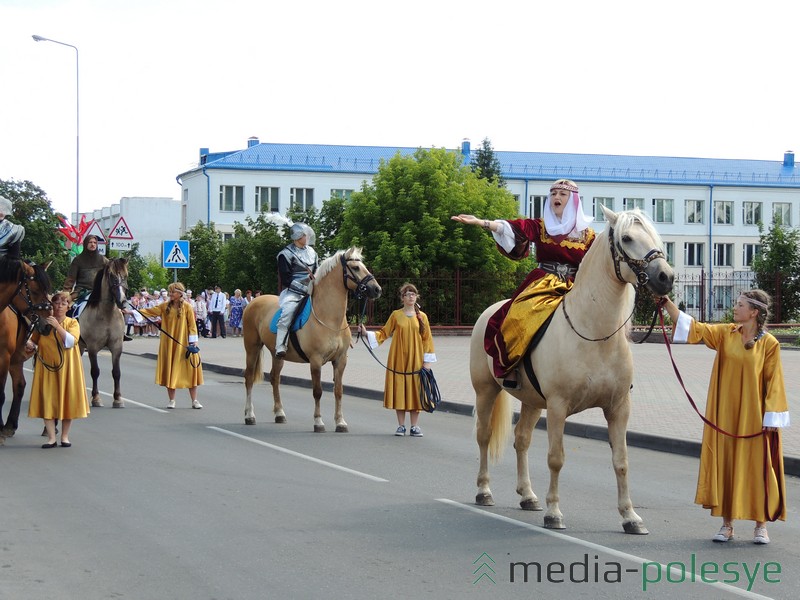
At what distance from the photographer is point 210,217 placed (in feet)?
245

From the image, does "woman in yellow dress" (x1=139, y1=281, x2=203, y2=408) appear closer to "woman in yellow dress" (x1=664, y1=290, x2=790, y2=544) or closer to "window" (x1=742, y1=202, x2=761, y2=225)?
"woman in yellow dress" (x1=664, y1=290, x2=790, y2=544)

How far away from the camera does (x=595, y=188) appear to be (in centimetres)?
7919

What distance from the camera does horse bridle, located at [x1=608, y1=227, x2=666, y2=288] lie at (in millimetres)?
7062

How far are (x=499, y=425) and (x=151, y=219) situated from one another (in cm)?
10789

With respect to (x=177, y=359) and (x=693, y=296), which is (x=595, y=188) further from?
(x=177, y=359)

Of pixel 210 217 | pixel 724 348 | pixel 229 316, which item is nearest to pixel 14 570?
pixel 724 348

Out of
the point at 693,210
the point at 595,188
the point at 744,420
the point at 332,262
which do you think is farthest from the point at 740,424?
the point at 693,210

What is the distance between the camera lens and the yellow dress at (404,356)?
13.6 meters

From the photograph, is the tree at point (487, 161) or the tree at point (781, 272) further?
the tree at point (487, 161)

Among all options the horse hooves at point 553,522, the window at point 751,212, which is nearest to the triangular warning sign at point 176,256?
the horse hooves at point 553,522

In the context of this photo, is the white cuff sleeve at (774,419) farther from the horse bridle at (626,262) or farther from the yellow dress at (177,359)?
the yellow dress at (177,359)

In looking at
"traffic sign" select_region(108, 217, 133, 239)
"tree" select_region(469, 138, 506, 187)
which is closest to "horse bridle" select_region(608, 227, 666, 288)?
"traffic sign" select_region(108, 217, 133, 239)

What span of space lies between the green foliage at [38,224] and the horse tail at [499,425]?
4732cm

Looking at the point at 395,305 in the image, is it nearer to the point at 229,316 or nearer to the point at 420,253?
the point at 420,253
